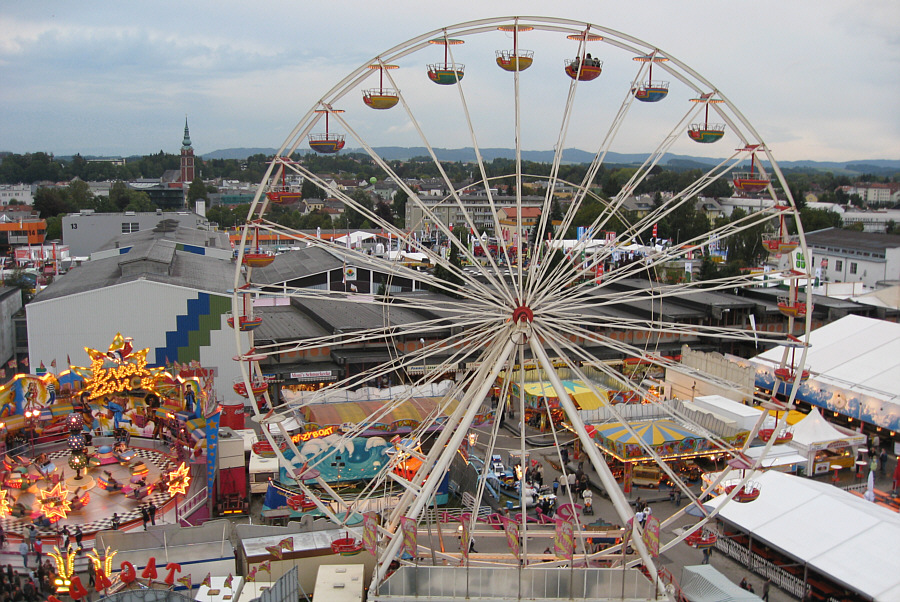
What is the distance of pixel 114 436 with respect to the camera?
23.8 m

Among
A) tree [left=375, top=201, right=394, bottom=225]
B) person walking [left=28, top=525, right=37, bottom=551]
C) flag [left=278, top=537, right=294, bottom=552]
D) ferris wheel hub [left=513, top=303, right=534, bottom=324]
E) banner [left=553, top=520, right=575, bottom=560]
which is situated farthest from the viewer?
tree [left=375, top=201, right=394, bottom=225]

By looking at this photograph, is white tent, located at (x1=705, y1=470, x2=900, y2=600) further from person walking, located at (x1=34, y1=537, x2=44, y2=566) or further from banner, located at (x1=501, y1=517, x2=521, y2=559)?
person walking, located at (x1=34, y1=537, x2=44, y2=566)

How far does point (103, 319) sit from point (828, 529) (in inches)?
931

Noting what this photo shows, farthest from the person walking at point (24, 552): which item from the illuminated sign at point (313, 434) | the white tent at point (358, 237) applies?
the white tent at point (358, 237)

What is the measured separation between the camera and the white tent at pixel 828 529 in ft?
52.6

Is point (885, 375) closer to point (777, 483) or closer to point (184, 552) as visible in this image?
point (777, 483)

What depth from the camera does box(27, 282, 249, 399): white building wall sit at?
92.6ft

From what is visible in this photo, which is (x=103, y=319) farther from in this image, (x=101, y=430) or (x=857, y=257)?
(x=857, y=257)

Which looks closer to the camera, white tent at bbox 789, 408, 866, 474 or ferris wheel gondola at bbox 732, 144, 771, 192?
ferris wheel gondola at bbox 732, 144, 771, 192

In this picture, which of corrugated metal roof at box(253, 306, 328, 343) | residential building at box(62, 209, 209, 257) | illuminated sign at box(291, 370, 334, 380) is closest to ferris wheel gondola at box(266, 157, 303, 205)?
illuminated sign at box(291, 370, 334, 380)

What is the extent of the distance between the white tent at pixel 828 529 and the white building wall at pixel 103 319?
17.5 m

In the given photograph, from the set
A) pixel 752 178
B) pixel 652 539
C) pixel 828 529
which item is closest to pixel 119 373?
pixel 652 539

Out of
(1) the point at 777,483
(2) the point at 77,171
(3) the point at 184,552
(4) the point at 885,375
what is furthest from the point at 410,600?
(2) the point at 77,171

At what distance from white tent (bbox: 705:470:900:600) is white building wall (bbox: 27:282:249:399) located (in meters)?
17.5
